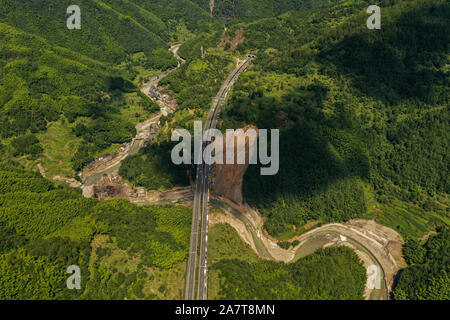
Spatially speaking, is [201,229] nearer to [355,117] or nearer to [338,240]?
[338,240]

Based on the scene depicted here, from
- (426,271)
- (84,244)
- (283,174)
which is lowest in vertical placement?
(426,271)

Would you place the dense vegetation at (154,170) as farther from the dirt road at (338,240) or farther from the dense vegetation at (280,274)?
the dense vegetation at (280,274)

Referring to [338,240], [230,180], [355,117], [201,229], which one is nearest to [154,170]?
[230,180]

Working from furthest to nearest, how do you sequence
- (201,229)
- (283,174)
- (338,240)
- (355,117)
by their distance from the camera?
(355,117), (283,174), (338,240), (201,229)

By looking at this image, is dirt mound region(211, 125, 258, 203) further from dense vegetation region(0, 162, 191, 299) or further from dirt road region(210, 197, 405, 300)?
dense vegetation region(0, 162, 191, 299)

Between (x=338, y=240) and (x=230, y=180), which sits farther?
(x=230, y=180)

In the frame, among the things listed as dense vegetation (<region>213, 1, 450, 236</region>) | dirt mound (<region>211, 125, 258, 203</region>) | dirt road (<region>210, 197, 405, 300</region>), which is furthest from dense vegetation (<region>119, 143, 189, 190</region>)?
dense vegetation (<region>213, 1, 450, 236</region>)

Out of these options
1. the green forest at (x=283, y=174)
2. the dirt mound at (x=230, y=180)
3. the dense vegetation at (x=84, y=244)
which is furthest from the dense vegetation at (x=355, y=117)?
the dense vegetation at (x=84, y=244)
